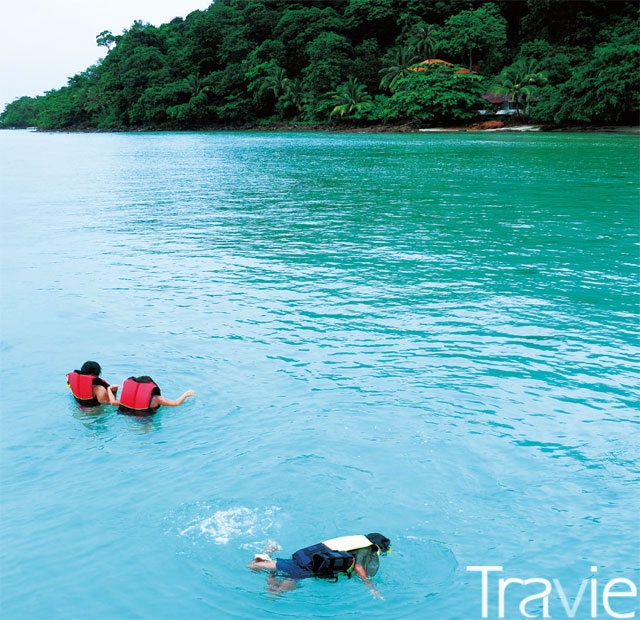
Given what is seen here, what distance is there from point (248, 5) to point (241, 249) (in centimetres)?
9551

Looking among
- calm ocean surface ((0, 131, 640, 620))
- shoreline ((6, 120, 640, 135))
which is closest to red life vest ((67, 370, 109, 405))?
calm ocean surface ((0, 131, 640, 620))

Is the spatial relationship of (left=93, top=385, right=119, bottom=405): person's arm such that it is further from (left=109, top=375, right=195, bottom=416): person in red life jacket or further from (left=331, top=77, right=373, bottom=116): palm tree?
(left=331, top=77, right=373, bottom=116): palm tree

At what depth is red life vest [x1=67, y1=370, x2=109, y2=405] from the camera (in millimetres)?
8984

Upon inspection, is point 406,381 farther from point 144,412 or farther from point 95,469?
point 95,469

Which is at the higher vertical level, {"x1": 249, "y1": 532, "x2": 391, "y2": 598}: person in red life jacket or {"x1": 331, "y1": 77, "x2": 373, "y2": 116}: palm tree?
{"x1": 331, "y1": 77, "x2": 373, "y2": 116}: palm tree

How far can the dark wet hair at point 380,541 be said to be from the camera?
5.94 m

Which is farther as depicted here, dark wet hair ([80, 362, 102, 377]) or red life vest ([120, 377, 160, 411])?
dark wet hair ([80, 362, 102, 377])

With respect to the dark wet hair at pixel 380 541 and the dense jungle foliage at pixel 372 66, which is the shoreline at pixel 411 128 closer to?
the dense jungle foliage at pixel 372 66

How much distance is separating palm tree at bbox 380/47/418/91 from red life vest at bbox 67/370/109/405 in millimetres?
71657

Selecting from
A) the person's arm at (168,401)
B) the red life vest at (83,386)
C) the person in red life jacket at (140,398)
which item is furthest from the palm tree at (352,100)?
the person in red life jacket at (140,398)

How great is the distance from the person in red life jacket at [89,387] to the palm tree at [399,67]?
71572 millimetres

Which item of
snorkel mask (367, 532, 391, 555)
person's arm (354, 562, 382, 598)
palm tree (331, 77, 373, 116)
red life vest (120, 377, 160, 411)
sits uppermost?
palm tree (331, 77, 373, 116)

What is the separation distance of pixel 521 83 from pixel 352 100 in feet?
A: 68.3

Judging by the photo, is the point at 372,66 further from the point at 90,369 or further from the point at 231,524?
the point at 231,524
